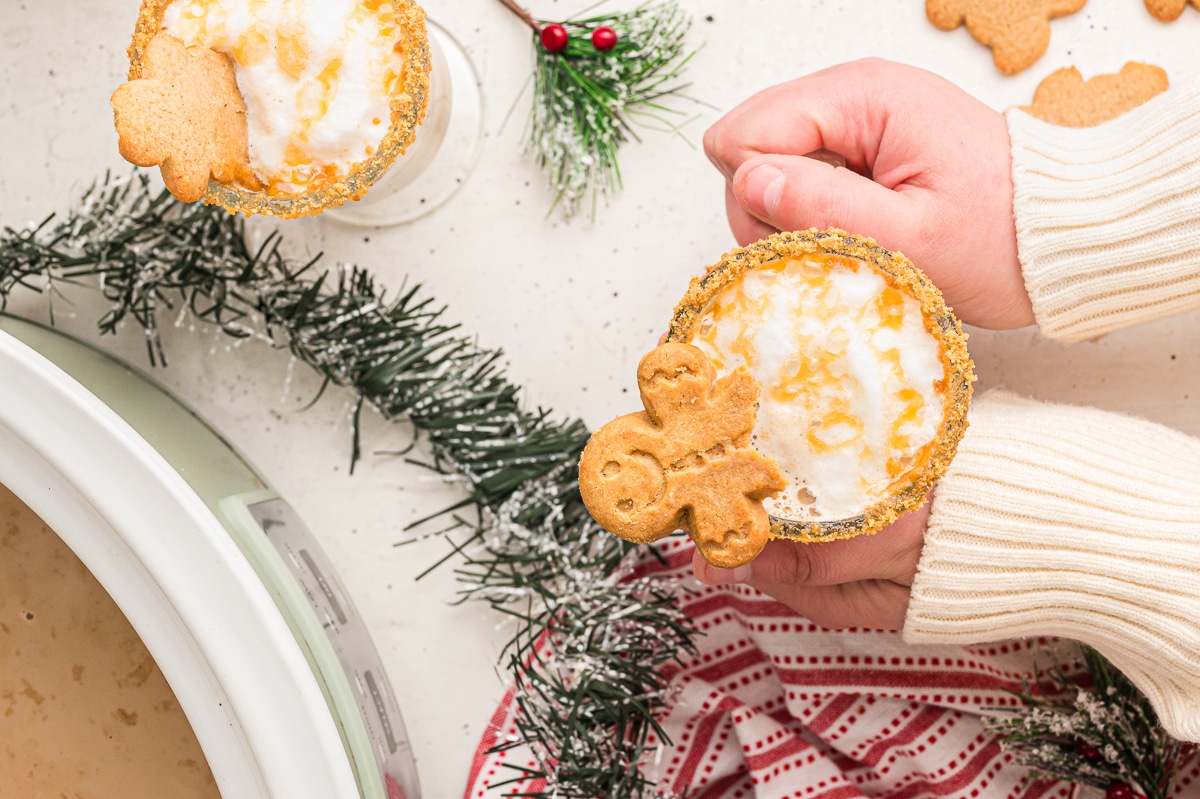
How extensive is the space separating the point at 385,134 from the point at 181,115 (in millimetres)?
188

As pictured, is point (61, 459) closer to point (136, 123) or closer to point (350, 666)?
point (136, 123)

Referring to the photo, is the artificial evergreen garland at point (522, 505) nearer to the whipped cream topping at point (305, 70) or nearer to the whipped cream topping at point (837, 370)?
the whipped cream topping at point (305, 70)

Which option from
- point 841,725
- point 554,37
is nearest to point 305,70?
point 554,37

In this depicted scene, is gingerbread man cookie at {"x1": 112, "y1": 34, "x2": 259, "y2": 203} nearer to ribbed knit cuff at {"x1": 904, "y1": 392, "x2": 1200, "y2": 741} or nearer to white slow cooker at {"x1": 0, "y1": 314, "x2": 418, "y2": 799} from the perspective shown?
white slow cooker at {"x1": 0, "y1": 314, "x2": 418, "y2": 799}

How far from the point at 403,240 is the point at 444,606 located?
0.50 meters

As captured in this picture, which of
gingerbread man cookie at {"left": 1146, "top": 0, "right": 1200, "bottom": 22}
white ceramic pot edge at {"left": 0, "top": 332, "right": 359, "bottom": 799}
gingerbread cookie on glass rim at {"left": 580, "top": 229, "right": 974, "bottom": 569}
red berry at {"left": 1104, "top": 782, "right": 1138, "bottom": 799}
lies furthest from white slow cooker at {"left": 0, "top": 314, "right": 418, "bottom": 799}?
gingerbread man cookie at {"left": 1146, "top": 0, "right": 1200, "bottom": 22}

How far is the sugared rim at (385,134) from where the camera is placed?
2.97 feet

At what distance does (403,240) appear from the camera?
124 centimetres

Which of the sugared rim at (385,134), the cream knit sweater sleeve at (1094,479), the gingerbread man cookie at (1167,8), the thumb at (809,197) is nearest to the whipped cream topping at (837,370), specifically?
the thumb at (809,197)

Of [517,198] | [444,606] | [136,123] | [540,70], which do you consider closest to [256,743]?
[444,606]

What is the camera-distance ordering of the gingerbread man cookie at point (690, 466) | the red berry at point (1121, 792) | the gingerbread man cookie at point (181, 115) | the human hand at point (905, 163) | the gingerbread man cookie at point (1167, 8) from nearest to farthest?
1. the gingerbread man cookie at point (690, 466)
2. the gingerbread man cookie at point (181, 115)
3. the human hand at point (905, 163)
4. the red berry at point (1121, 792)
5. the gingerbread man cookie at point (1167, 8)

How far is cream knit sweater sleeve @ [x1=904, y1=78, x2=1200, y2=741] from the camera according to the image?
986mm

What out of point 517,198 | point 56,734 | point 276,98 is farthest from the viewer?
point 517,198

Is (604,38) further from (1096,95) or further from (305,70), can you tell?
(1096,95)
